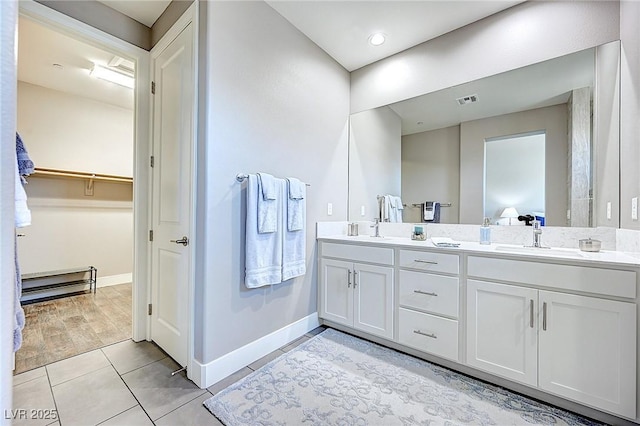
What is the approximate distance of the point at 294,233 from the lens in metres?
2.23

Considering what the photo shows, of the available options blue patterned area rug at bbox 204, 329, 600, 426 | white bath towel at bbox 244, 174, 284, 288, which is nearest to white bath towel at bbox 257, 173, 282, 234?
white bath towel at bbox 244, 174, 284, 288

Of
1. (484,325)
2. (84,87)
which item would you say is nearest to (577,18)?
(484,325)

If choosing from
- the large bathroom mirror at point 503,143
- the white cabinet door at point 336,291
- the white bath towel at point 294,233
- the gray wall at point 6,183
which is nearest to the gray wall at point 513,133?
the large bathroom mirror at point 503,143

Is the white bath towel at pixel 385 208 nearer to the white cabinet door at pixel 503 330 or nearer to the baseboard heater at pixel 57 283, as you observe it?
the white cabinet door at pixel 503 330

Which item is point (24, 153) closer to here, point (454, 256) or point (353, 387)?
point (353, 387)

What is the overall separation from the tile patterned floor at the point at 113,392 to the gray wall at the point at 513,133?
205cm

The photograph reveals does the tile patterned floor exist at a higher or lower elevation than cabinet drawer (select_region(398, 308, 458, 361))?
lower

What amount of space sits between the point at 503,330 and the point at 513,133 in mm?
1497

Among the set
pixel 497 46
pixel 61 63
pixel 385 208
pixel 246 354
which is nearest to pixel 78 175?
pixel 61 63

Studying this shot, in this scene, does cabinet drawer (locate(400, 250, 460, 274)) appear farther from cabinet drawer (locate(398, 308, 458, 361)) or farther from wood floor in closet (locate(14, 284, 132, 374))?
wood floor in closet (locate(14, 284, 132, 374))

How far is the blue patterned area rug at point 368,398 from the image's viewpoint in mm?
1420

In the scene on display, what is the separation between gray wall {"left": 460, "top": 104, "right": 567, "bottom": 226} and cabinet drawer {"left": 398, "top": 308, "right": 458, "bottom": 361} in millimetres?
927

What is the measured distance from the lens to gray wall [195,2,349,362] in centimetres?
173

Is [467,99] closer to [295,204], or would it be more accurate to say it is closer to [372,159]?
[372,159]
